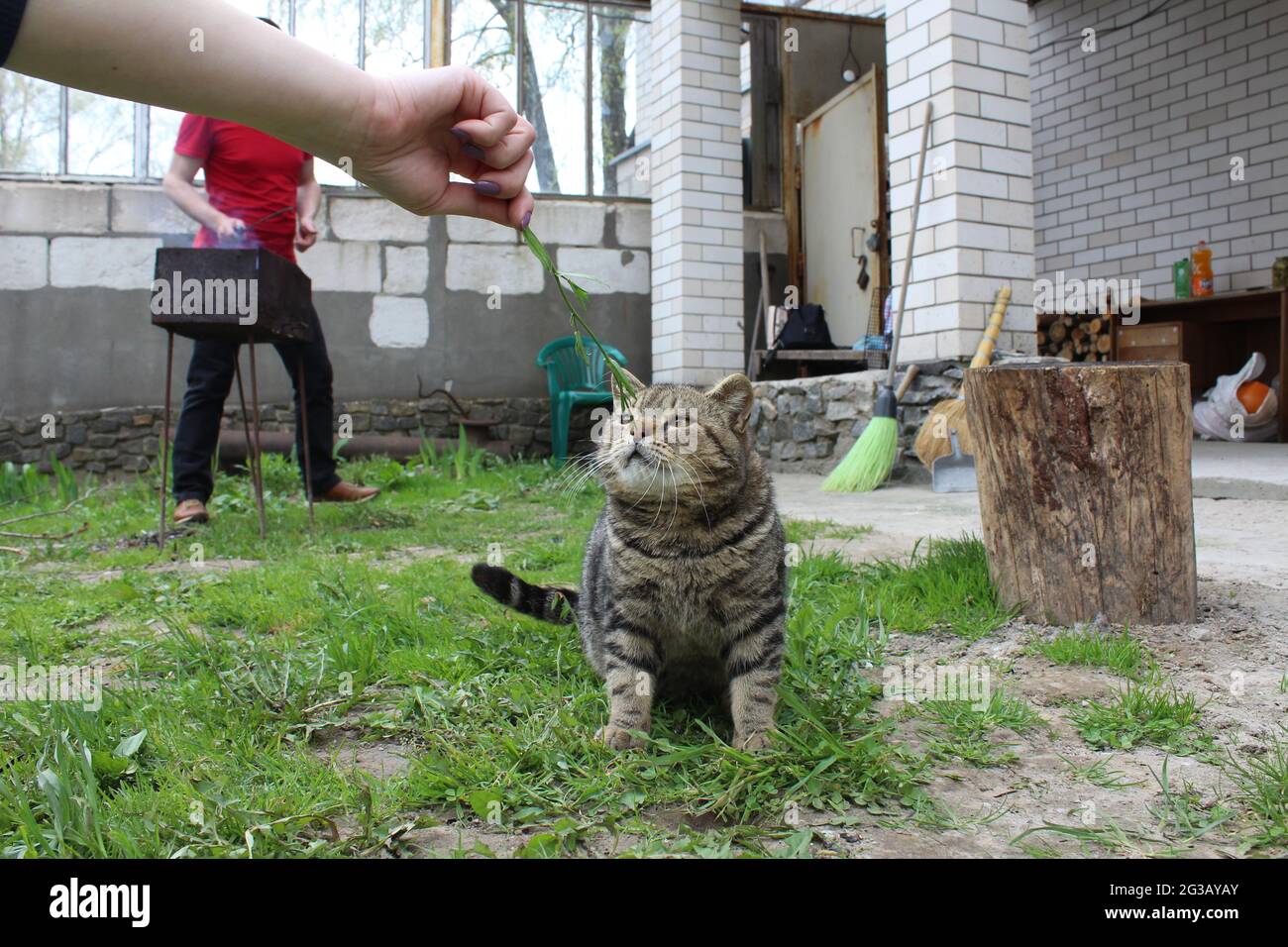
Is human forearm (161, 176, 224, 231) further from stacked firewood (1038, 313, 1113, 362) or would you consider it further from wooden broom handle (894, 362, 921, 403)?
stacked firewood (1038, 313, 1113, 362)

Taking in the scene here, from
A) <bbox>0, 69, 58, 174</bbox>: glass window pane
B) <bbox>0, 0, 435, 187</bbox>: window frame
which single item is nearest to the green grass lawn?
<bbox>0, 0, 435, 187</bbox>: window frame

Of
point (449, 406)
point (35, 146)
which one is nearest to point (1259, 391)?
point (449, 406)

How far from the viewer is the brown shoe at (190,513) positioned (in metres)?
4.77

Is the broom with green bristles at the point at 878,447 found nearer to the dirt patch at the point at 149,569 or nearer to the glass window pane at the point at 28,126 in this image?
the dirt patch at the point at 149,569

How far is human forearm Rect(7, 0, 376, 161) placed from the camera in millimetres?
1158

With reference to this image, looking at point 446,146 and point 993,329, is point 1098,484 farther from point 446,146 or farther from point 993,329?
point 993,329

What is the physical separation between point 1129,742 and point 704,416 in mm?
1147

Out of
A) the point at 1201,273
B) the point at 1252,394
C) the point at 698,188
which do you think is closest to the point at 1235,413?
the point at 1252,394

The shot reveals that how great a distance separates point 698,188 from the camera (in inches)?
330

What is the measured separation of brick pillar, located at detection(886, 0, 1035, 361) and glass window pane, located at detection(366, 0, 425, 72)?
460cm

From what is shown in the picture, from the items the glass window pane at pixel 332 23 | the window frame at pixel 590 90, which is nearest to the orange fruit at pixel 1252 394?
the window frame at pixel 590 90

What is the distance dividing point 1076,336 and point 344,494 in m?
6.92

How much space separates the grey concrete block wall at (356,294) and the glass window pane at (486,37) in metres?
1.42
